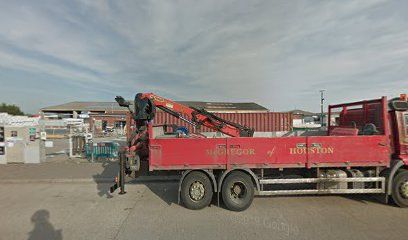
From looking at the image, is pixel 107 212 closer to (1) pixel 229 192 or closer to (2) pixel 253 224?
(1) pixel 229 192

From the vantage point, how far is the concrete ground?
4508mm

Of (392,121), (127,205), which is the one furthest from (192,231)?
(392,121)

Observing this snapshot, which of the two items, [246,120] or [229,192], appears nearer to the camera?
[229,192]

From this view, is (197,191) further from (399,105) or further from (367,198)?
(399,105)

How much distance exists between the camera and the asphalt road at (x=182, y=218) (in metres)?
4.50

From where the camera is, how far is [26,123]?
12141mm

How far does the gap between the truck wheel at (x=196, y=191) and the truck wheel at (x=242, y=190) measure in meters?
0.36

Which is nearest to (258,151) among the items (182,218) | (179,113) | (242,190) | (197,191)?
(242,190)

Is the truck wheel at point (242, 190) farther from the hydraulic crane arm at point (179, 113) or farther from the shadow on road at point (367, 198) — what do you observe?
the shadow on road at point (367, 198)

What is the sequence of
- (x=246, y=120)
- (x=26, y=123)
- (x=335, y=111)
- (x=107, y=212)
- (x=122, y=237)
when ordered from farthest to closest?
(x=246, y=120) → (x=26, y=123) → (x=335, y=111) → (x=107, y=212) → (x=122, y=237)

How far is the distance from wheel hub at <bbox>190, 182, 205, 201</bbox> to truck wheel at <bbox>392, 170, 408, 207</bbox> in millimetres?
4324

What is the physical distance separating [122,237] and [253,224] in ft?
7.92

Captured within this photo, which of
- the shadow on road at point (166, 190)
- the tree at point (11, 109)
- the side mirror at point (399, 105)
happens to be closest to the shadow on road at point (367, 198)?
the side mirror at point (399, 105)

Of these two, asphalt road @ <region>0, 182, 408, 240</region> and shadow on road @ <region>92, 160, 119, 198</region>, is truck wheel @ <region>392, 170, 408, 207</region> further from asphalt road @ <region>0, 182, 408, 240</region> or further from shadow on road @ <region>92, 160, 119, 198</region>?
shadow on road @ <region>92, 160, 119, 198</region>
